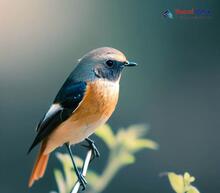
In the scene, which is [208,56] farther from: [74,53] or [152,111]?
[74,53]

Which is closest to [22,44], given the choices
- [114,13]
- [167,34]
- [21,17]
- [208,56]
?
[21,17]

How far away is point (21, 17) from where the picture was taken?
3.80 m

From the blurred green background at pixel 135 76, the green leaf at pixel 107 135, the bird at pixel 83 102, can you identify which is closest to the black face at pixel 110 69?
the bird at pixel 83 102

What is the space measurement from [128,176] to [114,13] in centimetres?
99

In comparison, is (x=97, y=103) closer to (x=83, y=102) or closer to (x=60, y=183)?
(x=83, y=102)

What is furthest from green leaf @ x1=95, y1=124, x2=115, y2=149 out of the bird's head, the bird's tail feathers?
the bird's tail feathers

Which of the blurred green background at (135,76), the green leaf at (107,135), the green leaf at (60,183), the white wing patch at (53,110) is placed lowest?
the blurred green background at (135,76)

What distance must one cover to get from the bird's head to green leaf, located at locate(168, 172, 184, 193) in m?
0.86

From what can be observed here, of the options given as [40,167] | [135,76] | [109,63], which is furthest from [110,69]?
[135,76]

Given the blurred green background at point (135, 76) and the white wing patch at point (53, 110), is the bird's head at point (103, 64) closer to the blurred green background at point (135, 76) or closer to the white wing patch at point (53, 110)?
the white wing patch at point (53, 110)

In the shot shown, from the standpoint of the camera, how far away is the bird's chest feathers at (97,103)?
6.34ft

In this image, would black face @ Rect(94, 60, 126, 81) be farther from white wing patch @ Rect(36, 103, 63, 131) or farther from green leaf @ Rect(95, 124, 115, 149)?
green leaf @ Rect(95, 124, 115, 149)

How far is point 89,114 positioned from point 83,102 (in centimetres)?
5

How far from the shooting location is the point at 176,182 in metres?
1.02
